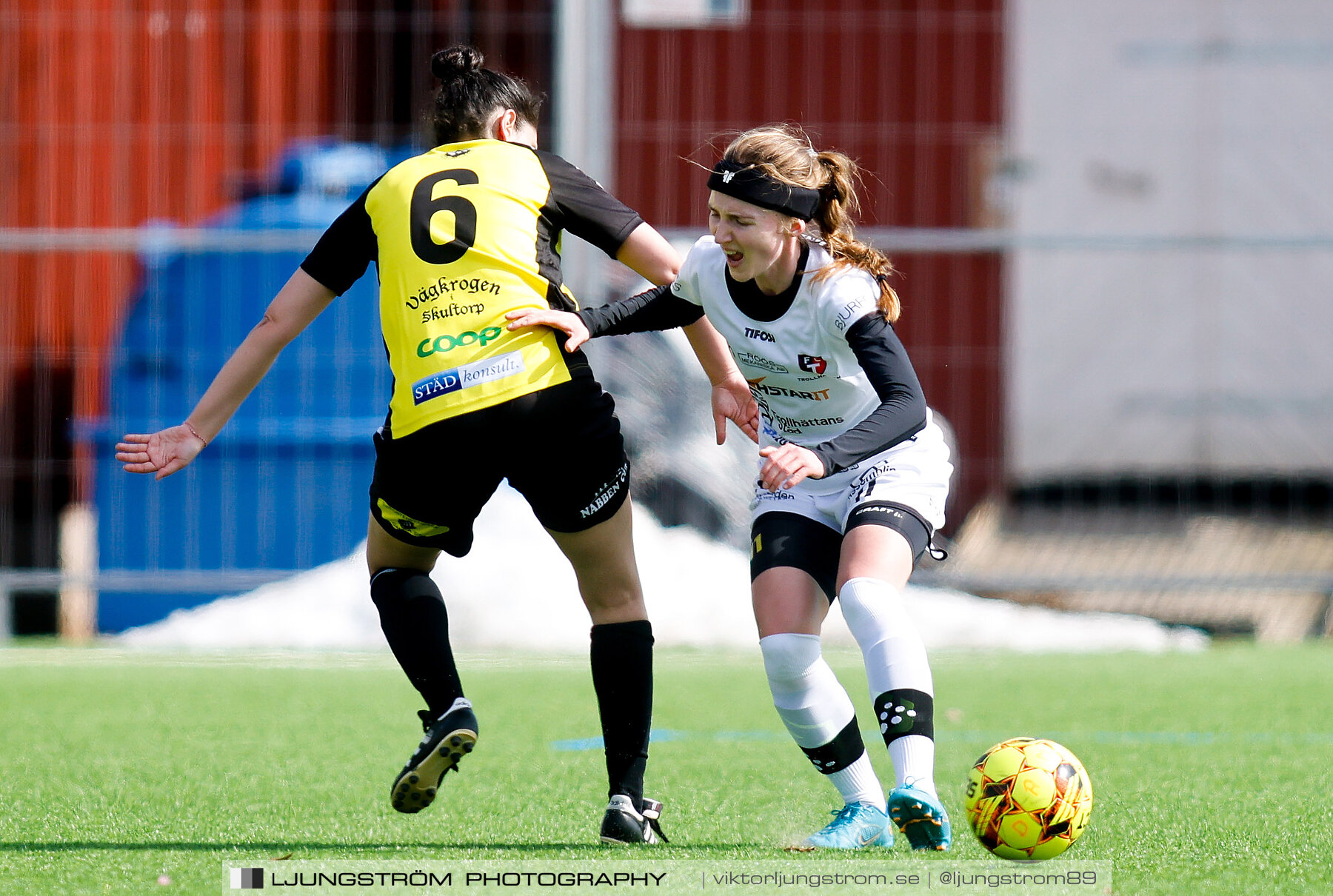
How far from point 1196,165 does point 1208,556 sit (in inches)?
105

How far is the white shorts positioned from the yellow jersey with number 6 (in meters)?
0.57

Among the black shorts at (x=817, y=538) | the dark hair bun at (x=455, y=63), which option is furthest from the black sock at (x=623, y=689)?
the dark hair bun at (x=455, y=63)

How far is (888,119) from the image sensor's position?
9.53m

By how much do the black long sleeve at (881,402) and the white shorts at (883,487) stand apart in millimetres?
133

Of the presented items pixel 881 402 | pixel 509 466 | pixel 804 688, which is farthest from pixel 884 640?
pixel 509 466

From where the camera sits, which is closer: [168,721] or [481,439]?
[481,439]

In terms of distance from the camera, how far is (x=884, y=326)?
11.6 ft

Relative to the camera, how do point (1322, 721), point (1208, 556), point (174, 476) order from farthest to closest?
point (1208, 556) → point (174, 476) → point (1322, 721)

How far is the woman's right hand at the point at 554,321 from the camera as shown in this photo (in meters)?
3.46

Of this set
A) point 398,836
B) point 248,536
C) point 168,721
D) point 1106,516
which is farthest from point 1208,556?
point 398,836

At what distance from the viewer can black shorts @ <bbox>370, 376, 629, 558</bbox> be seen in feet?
11.3

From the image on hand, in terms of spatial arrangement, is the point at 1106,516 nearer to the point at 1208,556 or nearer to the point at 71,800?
Answer: the point at 1208,556

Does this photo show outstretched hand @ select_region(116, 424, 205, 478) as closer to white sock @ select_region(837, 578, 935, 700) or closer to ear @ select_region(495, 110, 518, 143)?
ear @ select_region(495, 110, 518, 143)

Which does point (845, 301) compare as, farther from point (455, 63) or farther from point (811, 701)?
point (455, 63)
